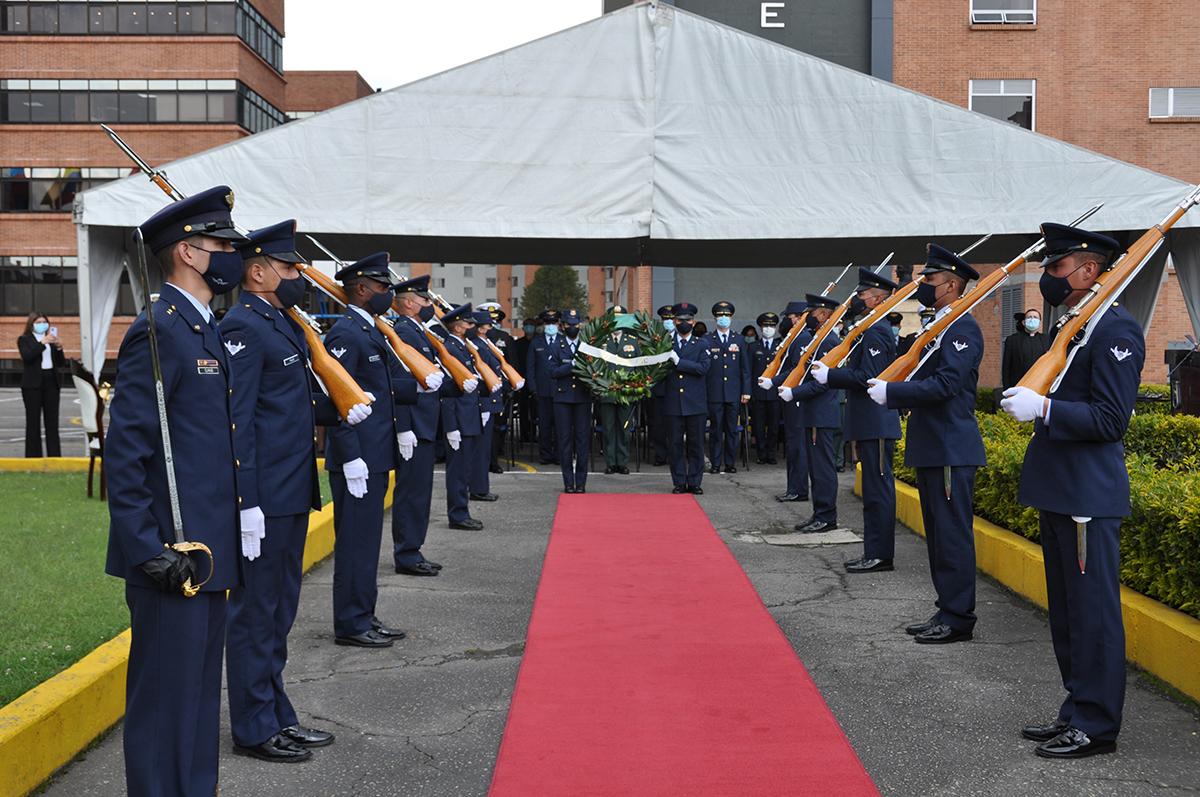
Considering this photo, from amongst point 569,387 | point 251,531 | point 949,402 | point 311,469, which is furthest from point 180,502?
point 569,387

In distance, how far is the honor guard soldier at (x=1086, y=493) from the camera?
415 centimetres

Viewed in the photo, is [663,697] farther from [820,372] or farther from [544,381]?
[544,381]

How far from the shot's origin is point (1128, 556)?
5.73 m

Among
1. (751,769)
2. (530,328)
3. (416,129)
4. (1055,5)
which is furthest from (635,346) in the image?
(1055,5)

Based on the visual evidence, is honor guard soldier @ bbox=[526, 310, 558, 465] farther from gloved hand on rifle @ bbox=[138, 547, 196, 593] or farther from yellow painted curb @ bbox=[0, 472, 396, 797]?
gloved hand on rifle @ bbox=[138, 547, 196, 593]

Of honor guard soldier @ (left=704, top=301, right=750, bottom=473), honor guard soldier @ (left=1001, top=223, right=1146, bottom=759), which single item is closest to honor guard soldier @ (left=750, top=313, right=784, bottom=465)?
honor guard soldier @ (left=704, top=301, right=750, bottom=473)

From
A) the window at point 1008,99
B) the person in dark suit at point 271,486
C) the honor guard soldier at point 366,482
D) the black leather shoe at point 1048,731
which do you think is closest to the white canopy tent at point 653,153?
the honor guard soldier at point 366,482

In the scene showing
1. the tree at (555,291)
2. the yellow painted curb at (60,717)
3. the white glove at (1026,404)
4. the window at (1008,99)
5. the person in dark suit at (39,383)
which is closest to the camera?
the yellow painted curb at (60,717)

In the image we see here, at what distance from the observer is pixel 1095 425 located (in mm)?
4160

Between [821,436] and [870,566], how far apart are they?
6.83ft

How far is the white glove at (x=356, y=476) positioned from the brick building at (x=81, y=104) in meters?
39.6

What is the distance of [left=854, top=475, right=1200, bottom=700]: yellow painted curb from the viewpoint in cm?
473

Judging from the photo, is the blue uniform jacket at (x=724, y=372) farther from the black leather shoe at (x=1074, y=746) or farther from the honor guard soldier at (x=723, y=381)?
the black leather shoe at (x=1074, y=746)

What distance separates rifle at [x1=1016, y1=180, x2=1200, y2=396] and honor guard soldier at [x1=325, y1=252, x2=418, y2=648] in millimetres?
3458
